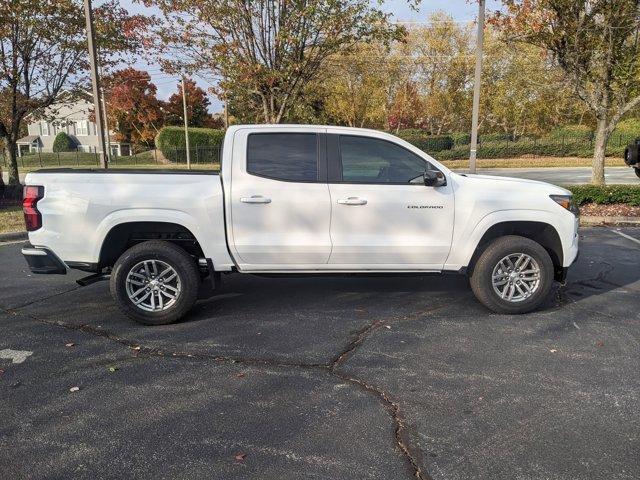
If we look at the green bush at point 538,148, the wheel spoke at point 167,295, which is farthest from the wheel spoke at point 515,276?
the green bush at point 538,148

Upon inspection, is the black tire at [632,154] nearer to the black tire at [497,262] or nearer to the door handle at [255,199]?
the black tire at [497,262]

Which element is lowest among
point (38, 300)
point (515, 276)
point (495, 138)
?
point (38, 300)

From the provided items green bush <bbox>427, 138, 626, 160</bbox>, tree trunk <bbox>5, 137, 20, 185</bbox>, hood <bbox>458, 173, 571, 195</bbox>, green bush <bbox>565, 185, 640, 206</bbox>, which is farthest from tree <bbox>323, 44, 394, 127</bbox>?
hood <bbox>458, 173, 571, 195</bbox>

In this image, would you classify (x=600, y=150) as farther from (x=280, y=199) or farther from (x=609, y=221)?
(x=280, y=199)

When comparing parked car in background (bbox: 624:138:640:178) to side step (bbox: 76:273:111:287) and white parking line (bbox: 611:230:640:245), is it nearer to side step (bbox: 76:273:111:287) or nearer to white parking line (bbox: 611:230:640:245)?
side step (bbox: 76:273:111:287)

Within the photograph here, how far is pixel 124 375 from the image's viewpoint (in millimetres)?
3920

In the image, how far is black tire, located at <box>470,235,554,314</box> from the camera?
5.17 metres

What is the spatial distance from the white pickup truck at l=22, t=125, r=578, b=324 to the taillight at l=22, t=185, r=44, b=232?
1 centimetres

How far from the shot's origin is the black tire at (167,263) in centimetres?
490

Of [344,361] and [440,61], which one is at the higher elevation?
[440,61]

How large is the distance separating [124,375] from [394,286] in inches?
133

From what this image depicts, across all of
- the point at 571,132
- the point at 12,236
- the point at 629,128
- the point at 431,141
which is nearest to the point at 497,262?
the point at 12,236

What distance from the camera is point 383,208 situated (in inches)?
198

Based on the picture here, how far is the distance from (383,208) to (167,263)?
2106 mm
